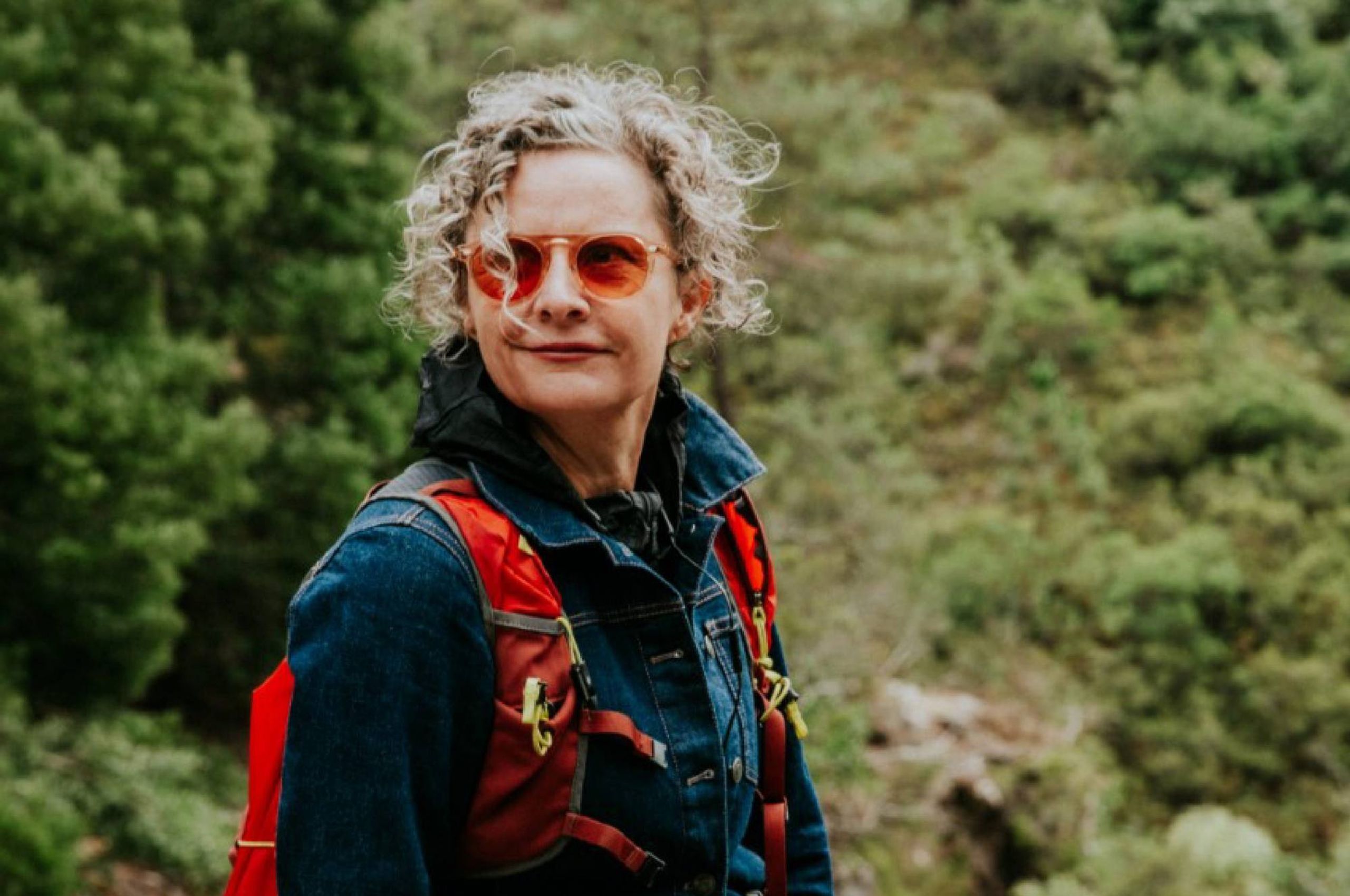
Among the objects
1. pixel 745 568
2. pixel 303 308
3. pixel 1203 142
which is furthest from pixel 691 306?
pixel 1203 142

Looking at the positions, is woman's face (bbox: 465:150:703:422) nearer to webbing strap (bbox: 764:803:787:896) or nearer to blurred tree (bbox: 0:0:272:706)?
webbing strap (bbox: 764:803:787:896)

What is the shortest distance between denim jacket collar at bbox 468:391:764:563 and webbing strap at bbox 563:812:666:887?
9.6 inches

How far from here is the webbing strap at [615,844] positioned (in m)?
1.13

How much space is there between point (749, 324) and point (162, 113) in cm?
648

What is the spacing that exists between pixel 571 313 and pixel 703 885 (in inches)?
22.5

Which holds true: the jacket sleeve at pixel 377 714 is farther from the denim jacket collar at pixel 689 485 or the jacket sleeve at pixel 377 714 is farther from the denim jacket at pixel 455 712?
the denim jacket collar at pixel 689 485

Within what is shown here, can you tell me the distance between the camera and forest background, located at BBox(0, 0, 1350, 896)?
22.0 ft

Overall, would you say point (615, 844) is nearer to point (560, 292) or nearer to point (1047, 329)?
point (560, 292)

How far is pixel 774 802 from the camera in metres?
1.52

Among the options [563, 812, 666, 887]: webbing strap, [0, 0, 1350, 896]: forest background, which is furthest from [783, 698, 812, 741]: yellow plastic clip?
[0, 0, 1350, 896]: forest background

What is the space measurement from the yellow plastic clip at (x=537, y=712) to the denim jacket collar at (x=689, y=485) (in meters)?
0.14

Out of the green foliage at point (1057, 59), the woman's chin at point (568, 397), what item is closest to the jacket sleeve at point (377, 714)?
the woman's chin at point (568, 397)

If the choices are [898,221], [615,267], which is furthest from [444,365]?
[898,221]

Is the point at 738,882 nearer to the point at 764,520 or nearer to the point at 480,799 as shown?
the point at 480,799
